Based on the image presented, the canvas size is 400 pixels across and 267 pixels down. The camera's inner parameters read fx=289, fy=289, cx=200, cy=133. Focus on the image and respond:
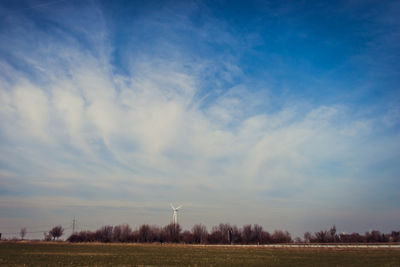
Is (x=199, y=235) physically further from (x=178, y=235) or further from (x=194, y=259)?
(x=194, y=259)

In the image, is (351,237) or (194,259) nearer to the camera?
(194,259)

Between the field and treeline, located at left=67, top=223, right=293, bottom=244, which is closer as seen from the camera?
the field

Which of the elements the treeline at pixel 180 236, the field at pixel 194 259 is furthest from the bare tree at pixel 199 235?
the field at pixel 194 259

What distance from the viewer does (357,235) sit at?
125125mm

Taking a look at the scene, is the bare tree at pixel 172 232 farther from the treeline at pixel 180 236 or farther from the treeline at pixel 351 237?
the treeline at pixel 351 237

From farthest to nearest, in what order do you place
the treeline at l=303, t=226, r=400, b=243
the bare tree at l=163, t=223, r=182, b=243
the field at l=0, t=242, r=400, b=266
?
the bare tree at l=163, t=223, r=182, b=243, the treeline at l=303, t=226, r=400, b=243, the field at l=0, t=242, r=400, b=266

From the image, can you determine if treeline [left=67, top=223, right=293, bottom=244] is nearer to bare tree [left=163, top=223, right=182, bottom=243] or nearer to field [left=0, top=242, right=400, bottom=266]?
bare tree [left=163, top=223, right=182, bottom=243]

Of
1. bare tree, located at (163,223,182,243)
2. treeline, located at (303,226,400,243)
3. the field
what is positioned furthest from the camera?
bare tree, located at (163,223,182,243)

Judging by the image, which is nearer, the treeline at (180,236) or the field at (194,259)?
the field at (194,259)

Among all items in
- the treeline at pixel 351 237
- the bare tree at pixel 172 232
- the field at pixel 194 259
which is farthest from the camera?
the bare tree at pixel 172 232

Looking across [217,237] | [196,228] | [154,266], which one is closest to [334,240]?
[217,237]

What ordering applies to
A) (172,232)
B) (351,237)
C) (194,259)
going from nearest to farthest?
(194,259), (351,237), (172,232)

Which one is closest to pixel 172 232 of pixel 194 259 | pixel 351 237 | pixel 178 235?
pixel 178 235

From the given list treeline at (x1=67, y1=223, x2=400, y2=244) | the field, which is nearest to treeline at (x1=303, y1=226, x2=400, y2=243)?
treeline at (x1=67, y1=223, x2=400, y2=244)
